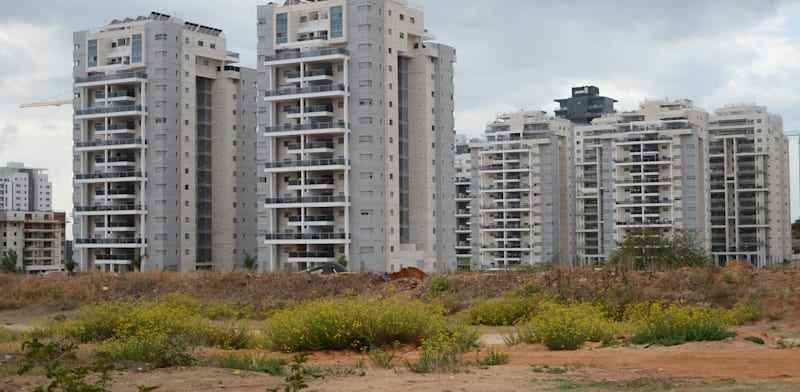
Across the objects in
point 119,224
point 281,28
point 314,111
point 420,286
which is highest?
point 281,28

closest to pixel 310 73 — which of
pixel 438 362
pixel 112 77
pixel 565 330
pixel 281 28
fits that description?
pixel 281 28

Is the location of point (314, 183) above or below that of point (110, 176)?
below

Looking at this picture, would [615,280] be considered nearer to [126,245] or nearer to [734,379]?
[734,379]

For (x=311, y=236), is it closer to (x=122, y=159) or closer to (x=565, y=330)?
(x=122, y=159)

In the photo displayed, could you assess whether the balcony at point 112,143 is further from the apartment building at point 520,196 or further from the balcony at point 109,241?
the apartment building at point 520,196

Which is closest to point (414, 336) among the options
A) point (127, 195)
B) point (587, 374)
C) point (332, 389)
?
point (587, 374)

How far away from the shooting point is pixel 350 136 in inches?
3322

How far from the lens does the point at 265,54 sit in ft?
290

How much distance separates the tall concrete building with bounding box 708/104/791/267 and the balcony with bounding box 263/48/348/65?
73.7 meters

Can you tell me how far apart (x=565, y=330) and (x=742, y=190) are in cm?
12587

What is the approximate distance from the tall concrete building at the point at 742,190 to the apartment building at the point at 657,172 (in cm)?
909

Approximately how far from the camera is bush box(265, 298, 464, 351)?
73.4 feet

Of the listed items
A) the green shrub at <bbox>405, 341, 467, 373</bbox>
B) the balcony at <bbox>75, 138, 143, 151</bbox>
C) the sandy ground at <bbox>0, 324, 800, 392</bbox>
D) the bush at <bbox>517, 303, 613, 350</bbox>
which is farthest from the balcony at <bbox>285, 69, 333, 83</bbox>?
the green shrub at <bbox>405, 341, 467, 373</bbox>

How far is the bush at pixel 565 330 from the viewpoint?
22.6m
